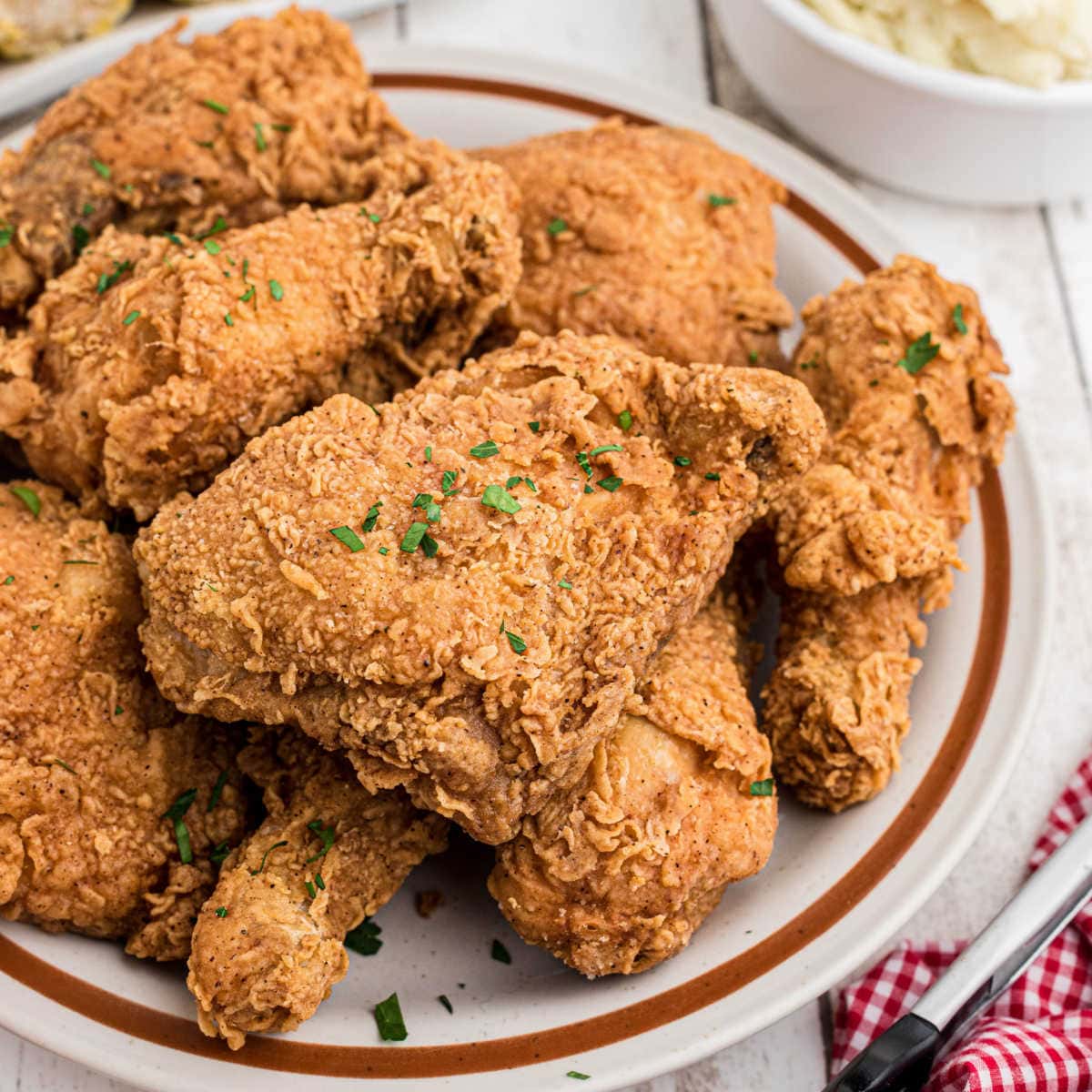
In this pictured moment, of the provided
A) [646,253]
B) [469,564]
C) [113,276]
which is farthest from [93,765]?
[646,253]

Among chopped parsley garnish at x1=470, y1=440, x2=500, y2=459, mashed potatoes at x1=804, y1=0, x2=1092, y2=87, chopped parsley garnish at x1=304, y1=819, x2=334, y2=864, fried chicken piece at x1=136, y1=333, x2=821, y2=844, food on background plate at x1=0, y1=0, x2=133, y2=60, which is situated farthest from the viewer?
food on background plate at x1=0, y1=0, x2=133, y2=60

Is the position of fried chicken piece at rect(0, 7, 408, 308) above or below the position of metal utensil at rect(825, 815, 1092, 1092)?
above

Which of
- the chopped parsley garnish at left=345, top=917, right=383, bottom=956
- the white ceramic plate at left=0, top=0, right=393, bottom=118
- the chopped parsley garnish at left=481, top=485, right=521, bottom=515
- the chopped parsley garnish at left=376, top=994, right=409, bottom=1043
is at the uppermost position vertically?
the white ceramic plate at left=0, top=0, right=393, bottom=118

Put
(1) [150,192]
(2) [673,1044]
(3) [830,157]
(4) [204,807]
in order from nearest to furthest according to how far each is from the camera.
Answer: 1. (2) [673,1044]
2. (4) [204,807]
3. (1) [150,192]
4. (3) [830,157]

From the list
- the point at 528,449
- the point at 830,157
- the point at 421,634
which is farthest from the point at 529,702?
the point at 830,157

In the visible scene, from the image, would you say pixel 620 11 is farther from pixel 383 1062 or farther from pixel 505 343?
pixel 383 1062

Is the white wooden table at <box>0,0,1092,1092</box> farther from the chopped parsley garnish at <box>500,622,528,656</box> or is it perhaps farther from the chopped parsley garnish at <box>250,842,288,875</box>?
the chopped parsley garnish at <box>500,622,528,656</box>

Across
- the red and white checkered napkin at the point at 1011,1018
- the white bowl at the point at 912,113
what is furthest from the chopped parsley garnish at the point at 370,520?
the white bowl at the point at 912,113

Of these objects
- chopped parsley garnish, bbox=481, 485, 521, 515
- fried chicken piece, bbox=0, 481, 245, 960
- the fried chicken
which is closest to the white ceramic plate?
fried chicken piece, bbox=0, 481, 245, 960
